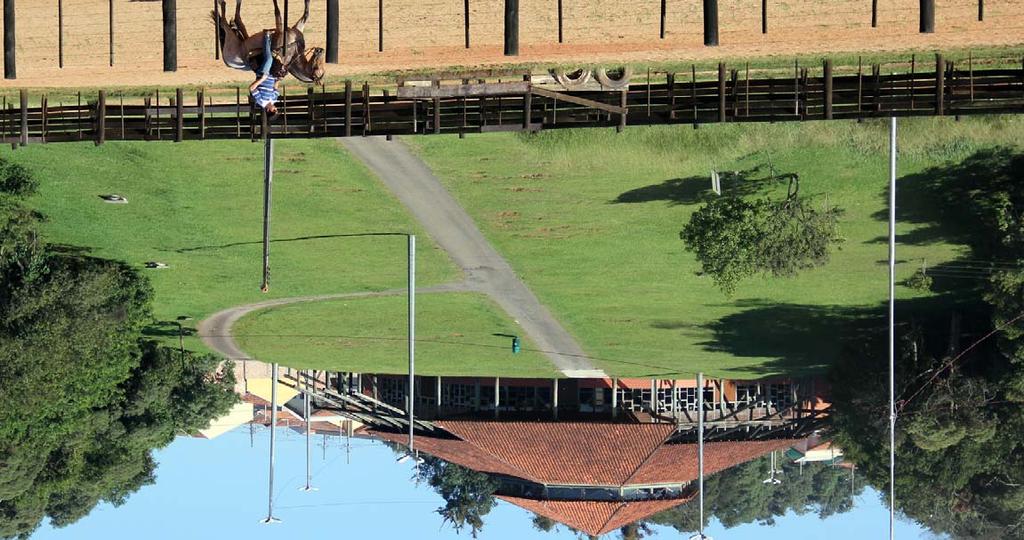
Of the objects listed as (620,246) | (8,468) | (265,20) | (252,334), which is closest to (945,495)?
(620,246)

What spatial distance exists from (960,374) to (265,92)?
113 ft

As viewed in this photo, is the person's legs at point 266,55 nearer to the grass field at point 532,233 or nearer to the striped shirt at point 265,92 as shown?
the striped shirt at point 265,92

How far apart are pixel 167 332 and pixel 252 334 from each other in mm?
4637

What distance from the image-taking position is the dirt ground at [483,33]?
35438mm

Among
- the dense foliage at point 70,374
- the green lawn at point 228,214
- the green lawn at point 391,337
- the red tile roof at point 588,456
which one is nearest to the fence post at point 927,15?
the green lawn at point 228,214

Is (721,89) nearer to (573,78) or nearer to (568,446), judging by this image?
(573,78)

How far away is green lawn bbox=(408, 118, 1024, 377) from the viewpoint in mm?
40031

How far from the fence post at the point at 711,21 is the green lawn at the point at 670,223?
7.99 metres

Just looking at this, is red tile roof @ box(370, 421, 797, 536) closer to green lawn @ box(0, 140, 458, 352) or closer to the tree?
green lawn @ box(0, 140, 458, 352)

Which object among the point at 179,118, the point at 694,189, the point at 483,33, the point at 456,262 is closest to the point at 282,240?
the point at 456,262

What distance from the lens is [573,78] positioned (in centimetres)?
3503

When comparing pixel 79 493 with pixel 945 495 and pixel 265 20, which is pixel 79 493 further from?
pixel 945 495

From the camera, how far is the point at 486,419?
187ft

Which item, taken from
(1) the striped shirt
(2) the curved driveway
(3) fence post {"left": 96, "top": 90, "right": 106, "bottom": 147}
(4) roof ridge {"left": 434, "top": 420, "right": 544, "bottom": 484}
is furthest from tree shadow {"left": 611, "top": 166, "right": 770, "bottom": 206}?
(1) the striped shirt
